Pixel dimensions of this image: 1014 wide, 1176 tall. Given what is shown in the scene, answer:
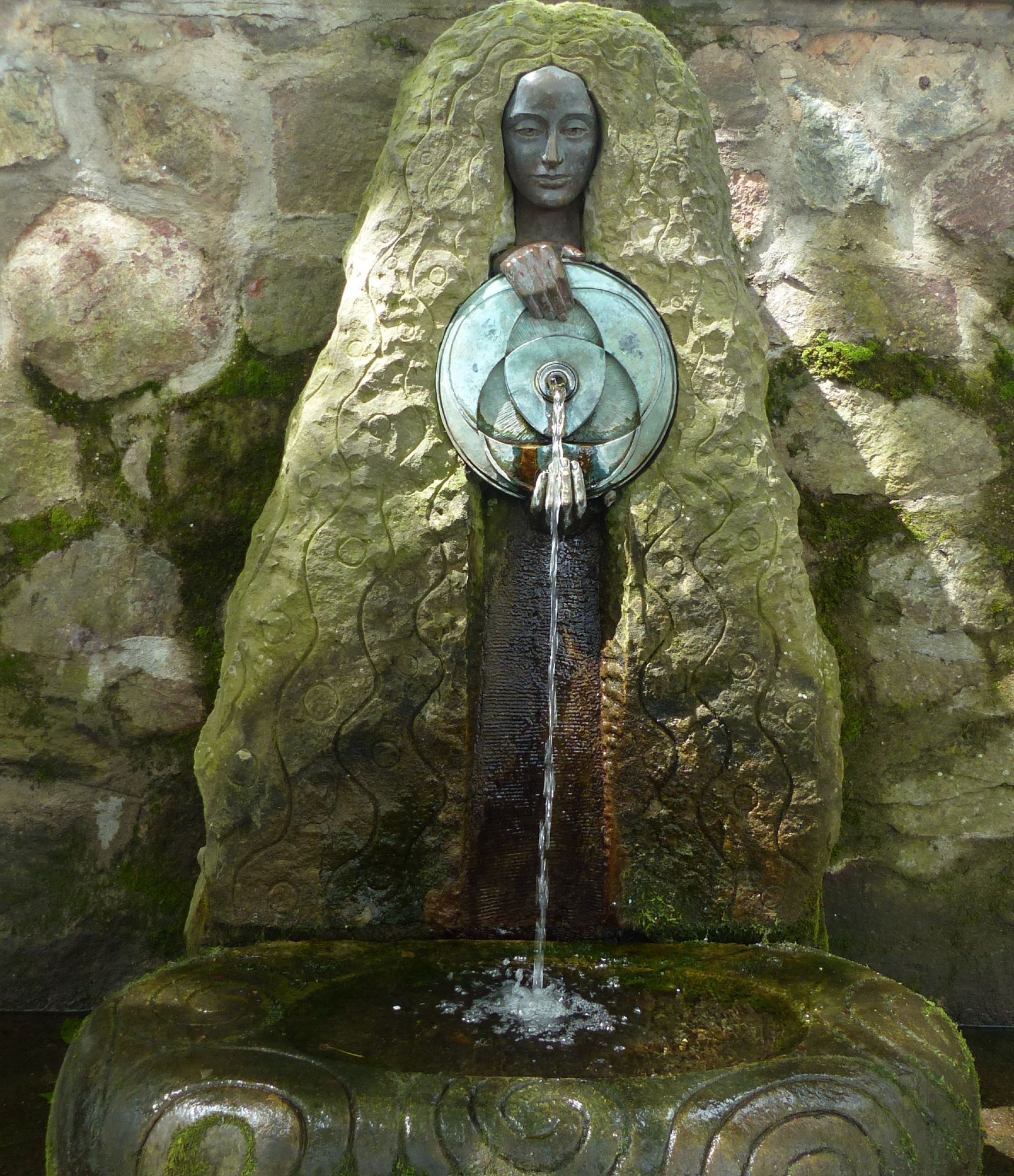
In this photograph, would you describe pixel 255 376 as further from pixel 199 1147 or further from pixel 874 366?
pixel 199 1147

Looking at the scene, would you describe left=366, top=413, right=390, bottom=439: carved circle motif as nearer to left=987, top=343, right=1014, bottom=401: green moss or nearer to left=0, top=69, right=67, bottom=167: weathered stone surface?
left=0, top=69, right=67, bottom=167: weathered stone surface

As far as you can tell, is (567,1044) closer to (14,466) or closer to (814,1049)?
(814,1049)

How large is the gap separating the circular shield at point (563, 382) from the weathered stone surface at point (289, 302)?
603 mm

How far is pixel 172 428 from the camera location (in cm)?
245

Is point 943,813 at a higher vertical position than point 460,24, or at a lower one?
lower

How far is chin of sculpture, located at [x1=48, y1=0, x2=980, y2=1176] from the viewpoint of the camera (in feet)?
6.39

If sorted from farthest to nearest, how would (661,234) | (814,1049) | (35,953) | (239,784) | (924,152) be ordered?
(924,152)
(35,953)
(661,234)
(239,784)
(814,1049)

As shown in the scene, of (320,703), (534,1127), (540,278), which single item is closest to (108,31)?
(540,278)

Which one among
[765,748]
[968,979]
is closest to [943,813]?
[968,979]

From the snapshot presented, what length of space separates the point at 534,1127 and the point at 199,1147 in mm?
407

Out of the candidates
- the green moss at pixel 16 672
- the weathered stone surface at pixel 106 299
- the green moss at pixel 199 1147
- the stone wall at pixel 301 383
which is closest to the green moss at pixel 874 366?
the stone wall at pixel 301 383

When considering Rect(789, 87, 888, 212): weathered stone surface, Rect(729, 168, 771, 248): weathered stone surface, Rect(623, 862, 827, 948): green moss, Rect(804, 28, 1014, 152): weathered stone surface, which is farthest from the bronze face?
Rect(623, 862, 827, 948): green moss

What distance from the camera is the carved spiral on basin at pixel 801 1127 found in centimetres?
132

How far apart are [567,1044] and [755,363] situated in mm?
1272
